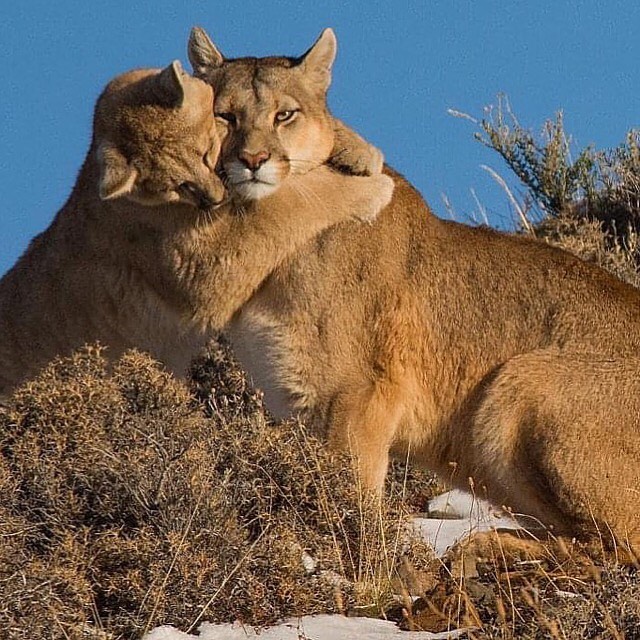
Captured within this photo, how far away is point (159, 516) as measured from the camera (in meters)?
4.96

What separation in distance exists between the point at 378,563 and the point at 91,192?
2347mm

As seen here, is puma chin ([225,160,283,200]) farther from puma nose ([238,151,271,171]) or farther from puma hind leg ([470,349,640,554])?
puma hind leg ([470,349,640,554])

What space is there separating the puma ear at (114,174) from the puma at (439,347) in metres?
0.47

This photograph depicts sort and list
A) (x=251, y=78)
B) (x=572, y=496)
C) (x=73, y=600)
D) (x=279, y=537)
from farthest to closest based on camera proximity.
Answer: (x=251, y=78) → (x=572, y=496) → (x=279, y=537) → (x=73, y=600)

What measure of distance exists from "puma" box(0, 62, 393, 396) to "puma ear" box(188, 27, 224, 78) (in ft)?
0.85

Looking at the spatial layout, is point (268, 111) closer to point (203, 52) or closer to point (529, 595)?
point (203, 52)

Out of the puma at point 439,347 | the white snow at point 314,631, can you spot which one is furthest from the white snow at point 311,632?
the puma at point 439,347

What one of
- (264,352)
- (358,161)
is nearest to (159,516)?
(264,352)

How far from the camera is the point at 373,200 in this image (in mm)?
6410

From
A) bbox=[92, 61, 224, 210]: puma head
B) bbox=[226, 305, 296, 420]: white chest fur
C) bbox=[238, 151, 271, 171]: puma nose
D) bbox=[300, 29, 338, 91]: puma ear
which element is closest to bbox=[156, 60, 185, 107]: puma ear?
bbox=[92, 61, 224, 210]: puma head

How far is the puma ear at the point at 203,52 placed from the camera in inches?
253

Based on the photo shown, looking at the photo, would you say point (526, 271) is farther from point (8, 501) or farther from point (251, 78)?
point (8, 501)

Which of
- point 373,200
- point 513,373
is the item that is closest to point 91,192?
point 373,200

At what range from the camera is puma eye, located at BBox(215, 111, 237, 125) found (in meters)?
6.11
